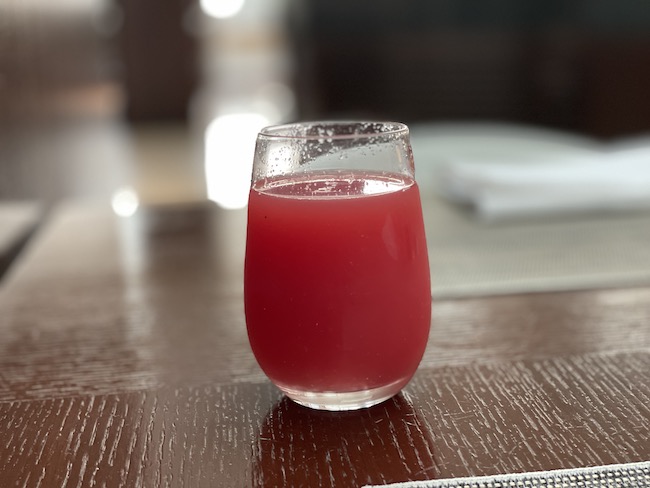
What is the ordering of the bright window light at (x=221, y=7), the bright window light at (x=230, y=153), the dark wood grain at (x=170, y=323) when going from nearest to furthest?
the dark wood grain at (x=170, y=323), the bright window light at (x=230, y=153), the bright window light at (x=221, y=7)

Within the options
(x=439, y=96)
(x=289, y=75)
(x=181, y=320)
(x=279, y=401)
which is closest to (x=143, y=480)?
(x=279, y=401)

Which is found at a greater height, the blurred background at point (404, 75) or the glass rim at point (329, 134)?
the glass rim at point (329, 134)

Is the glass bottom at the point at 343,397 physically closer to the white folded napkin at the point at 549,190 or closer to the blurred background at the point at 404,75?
the white folded napkin at the point at 549,190

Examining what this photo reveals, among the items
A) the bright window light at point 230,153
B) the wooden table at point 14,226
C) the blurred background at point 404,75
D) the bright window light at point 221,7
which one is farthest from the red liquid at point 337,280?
the bright window light at point 221,7

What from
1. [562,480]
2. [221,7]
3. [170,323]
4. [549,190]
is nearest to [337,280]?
[562,480]

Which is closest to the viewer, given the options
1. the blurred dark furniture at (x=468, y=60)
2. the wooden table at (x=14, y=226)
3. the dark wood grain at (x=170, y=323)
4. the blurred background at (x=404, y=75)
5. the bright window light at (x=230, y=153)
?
the dark wood grain at (x=170, y=323)

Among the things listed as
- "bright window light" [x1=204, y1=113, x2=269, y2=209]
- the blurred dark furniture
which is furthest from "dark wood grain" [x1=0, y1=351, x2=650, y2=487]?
the blurred dark furniture

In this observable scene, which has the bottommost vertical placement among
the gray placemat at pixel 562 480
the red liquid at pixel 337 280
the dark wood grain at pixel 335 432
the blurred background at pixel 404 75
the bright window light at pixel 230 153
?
the bright window light at pixel 230 153
